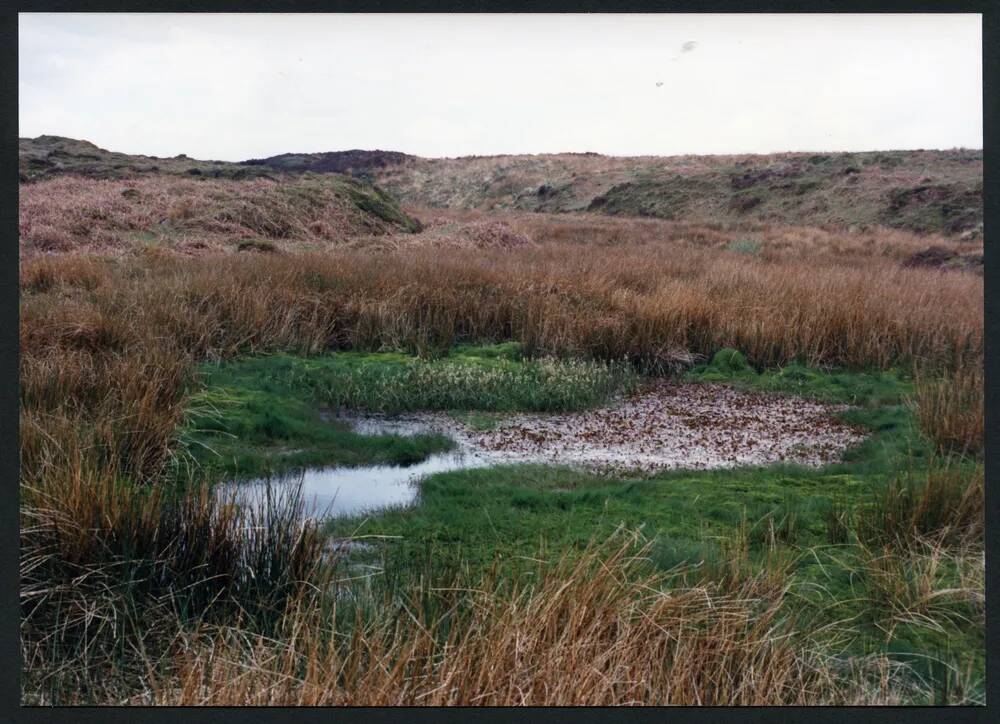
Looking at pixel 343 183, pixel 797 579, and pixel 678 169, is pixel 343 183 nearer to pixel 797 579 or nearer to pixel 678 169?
pixel 678 169

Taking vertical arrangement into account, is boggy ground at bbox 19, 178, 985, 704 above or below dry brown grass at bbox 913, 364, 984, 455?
below

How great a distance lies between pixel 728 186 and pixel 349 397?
3090 centimetres

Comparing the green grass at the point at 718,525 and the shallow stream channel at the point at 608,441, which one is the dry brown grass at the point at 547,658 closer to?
the green grass at the point at 718,525

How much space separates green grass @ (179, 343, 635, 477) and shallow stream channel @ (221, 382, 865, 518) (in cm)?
16

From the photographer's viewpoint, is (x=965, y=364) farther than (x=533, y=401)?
No

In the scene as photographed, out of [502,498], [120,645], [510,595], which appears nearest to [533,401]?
[502,498]

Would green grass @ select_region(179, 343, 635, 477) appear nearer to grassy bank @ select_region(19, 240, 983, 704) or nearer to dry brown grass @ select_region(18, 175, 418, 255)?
grassy bank @ select_region(19, 240, 983, 704)

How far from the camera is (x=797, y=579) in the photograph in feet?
10.4

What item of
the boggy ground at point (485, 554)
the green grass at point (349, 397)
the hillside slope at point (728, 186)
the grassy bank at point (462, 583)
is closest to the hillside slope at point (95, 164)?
the green grass at point (349, 397)

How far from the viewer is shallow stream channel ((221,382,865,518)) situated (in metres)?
4.04

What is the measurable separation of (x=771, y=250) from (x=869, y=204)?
31.2 feet

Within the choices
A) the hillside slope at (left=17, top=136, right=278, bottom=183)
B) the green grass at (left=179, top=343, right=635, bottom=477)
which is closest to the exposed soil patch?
the green grass at (left=179, top=343, right=635, bottom=477)

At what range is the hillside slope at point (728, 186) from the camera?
60.3 feet

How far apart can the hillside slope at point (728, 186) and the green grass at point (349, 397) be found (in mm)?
5647
